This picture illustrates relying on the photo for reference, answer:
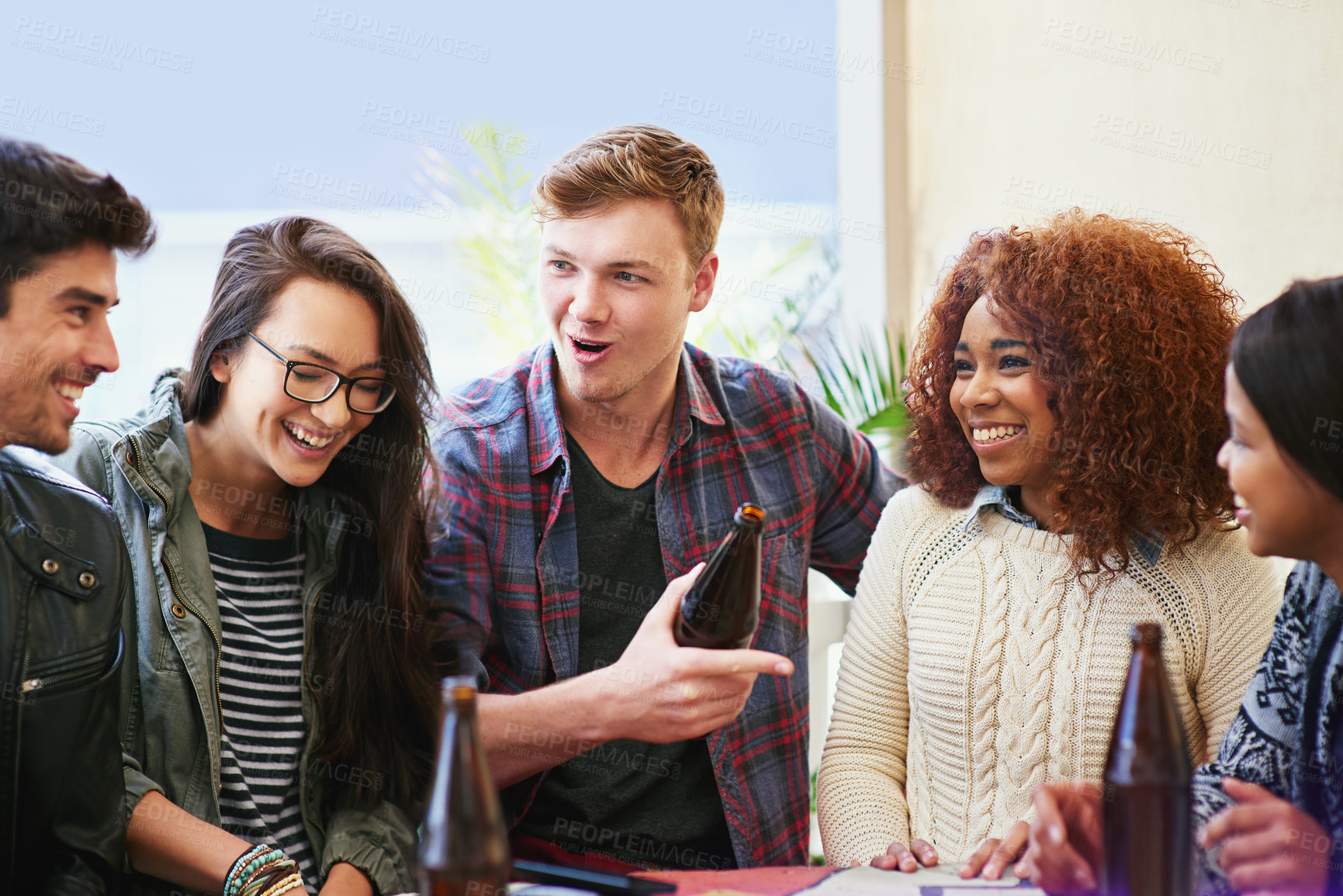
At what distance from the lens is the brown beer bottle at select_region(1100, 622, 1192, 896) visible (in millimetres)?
940

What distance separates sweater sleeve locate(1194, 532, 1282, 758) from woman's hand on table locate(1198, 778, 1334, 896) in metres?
0.46

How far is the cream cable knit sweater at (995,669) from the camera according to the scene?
5.26ft

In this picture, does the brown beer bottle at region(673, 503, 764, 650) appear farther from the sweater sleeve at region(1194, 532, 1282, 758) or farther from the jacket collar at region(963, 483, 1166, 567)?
the sweater sleeve at region(1194, 532, 1282, 758)

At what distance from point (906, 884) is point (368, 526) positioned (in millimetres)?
1059

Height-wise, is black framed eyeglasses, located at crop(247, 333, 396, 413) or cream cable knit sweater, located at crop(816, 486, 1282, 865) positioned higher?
black framed eyeglasses, located at crop(247, 333, 396, 413)

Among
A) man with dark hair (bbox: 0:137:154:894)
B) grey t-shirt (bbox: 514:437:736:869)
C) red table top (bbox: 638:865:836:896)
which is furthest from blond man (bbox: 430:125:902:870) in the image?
man with dark hair (bbox: 0:137:154:894)

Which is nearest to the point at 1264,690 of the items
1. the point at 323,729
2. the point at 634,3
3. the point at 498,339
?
the point at 323,729

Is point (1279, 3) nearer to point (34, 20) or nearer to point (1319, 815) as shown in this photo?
point (1319, 815)

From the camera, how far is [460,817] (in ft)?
2.86

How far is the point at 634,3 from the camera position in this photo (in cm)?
429

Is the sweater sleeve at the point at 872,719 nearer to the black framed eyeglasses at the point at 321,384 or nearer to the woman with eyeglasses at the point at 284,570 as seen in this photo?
the woman with eyeglasses at the point at 284,570

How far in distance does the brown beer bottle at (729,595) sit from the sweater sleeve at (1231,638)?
697 mm

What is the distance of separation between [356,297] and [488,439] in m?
0.39

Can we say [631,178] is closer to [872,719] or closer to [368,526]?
[368,526]
